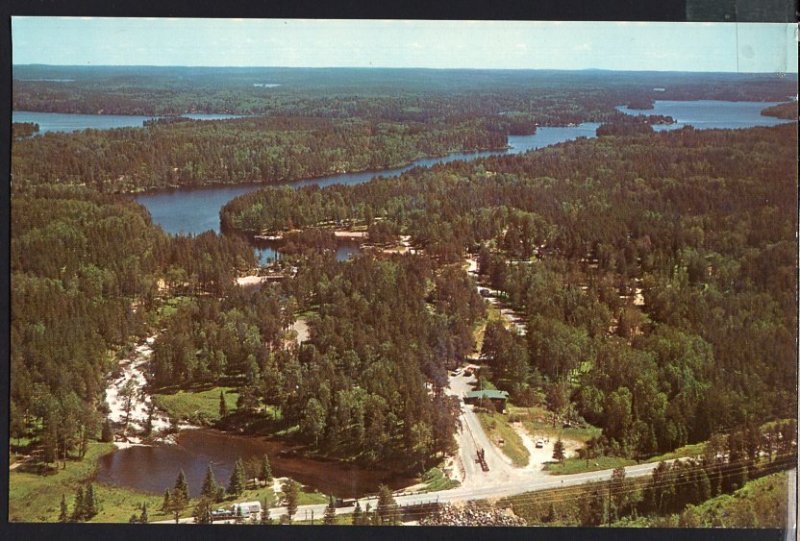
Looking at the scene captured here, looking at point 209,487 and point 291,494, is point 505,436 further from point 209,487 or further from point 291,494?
point 209,487

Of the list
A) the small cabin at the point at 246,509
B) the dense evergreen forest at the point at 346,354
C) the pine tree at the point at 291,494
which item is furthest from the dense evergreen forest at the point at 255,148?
the small cabin at the point at 246,509

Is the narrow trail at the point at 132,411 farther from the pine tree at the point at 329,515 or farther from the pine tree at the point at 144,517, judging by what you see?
the pine tree at the point at 329,515

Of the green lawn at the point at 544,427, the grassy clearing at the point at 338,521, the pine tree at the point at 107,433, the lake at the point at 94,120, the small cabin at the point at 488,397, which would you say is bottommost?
the grassy clearing at the point at 338,521

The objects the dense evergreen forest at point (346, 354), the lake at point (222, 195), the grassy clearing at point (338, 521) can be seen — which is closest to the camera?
the grassy clearing at point (338, 521)

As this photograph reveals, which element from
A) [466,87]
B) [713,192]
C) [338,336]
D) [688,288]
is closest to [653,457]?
[688,288]

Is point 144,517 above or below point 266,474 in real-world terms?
below

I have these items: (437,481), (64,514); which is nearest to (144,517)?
(64,514)

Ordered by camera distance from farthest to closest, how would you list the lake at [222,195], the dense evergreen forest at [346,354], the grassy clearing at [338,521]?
the lake at [222,195]
the dense evergreen forest at [346,354]
the grassy clearing at [338,521]
